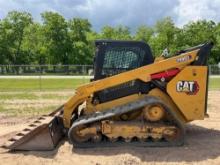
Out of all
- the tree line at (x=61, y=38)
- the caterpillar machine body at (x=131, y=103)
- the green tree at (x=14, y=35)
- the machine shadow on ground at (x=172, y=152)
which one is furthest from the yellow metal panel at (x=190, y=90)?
the green tree at (x=14, y=35)

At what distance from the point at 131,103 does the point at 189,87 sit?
1240mm

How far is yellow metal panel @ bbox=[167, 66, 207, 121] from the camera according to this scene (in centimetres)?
982

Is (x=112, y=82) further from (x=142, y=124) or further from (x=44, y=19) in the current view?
(x=44, y=19)

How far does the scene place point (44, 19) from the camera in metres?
73.6

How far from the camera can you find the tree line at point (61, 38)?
7162 centimetres

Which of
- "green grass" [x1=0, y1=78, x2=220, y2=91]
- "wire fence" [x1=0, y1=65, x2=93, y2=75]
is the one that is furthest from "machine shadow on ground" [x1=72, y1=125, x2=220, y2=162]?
"wire fence" [x1=0, y1=65, x2=93, y2=75]

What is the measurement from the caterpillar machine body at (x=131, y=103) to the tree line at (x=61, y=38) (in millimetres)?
58286

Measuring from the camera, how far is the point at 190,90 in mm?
9812

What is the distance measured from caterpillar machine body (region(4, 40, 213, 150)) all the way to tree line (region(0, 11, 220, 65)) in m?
58.3

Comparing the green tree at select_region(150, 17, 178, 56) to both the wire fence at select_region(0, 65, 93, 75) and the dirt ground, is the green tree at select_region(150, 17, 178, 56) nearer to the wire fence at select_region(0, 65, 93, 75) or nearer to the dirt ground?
the wire fence at select_region(0, 65, 93, 75)

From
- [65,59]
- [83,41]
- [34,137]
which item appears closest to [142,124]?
[34,137]

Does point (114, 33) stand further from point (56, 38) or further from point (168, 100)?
point (168, 100)

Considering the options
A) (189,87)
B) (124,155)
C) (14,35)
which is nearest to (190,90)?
(189,87)

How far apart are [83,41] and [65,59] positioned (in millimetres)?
6338
